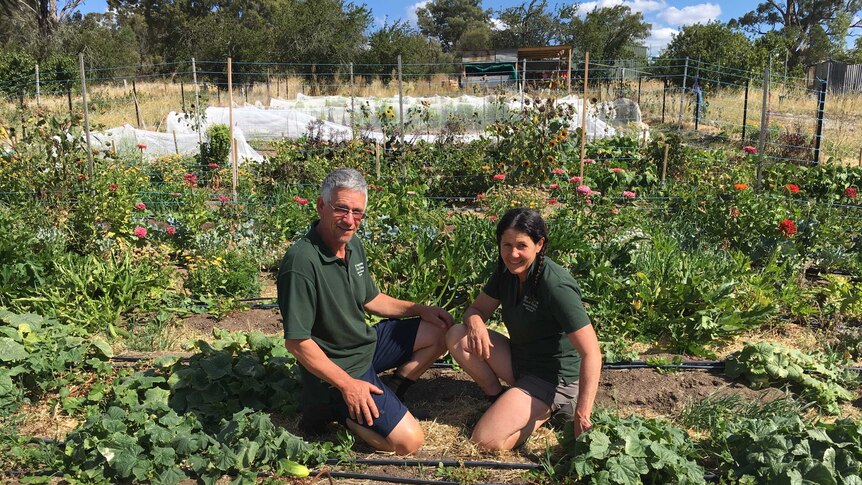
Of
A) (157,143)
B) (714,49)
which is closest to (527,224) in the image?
(157,143)

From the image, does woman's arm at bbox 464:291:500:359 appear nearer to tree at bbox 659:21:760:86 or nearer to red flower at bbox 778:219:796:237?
red flower at bbox 778:219:796:237

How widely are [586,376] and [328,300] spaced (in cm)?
113

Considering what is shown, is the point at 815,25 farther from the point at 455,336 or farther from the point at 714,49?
the point at 455,336

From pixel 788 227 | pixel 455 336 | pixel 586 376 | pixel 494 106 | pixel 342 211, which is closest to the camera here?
pixel 586 376

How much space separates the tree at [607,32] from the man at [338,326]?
35504 millimetres

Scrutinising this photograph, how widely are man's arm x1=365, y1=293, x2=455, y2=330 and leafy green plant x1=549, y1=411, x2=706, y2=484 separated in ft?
3.07

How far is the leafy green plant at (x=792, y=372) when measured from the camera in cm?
340

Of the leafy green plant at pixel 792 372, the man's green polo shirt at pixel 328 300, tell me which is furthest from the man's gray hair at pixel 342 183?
the leafy green plant at pixel 792 372

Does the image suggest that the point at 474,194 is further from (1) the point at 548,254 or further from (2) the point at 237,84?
(2) the point at 237,84

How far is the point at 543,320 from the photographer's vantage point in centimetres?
309

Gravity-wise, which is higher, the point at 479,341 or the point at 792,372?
the point at 479,341

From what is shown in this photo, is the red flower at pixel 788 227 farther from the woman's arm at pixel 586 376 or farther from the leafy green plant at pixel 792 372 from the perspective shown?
the woman's arm at pixel 586 376

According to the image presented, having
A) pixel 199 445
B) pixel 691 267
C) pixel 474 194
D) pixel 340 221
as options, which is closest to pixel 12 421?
pixel 199 445

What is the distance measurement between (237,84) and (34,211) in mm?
18735
